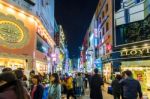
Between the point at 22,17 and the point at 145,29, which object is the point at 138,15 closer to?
the point at 145,29

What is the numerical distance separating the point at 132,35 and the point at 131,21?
1.80m

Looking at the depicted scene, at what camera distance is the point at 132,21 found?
122ft

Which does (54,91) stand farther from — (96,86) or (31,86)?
(96,86)

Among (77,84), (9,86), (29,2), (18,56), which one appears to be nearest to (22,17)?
(29,2)

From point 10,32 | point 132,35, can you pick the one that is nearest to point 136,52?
point 132,35

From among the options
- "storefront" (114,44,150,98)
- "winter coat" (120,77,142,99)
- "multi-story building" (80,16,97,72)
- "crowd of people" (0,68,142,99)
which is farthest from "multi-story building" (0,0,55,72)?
"multi-story building" (80,16,97,72)

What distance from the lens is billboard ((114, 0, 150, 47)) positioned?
3394 centimetres

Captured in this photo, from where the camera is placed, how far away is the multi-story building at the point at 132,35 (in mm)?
33750

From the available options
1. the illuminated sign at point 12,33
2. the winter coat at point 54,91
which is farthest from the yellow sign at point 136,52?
the winter coat at point 54,91

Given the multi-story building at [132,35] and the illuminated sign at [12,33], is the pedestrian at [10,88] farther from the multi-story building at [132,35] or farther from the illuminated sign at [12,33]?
the multi-story building at [132,35]

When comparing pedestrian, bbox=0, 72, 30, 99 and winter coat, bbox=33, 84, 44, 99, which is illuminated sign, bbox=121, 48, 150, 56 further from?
pedestrian, bbox=0, 72, 30, 99

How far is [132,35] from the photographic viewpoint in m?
37.0

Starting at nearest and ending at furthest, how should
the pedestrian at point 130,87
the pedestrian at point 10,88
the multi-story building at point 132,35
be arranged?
the pedestrian at point 10,88, the pedestrian at point 130,87, the multi-story building at point 132,35

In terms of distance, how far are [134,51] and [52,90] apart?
29.8 m
